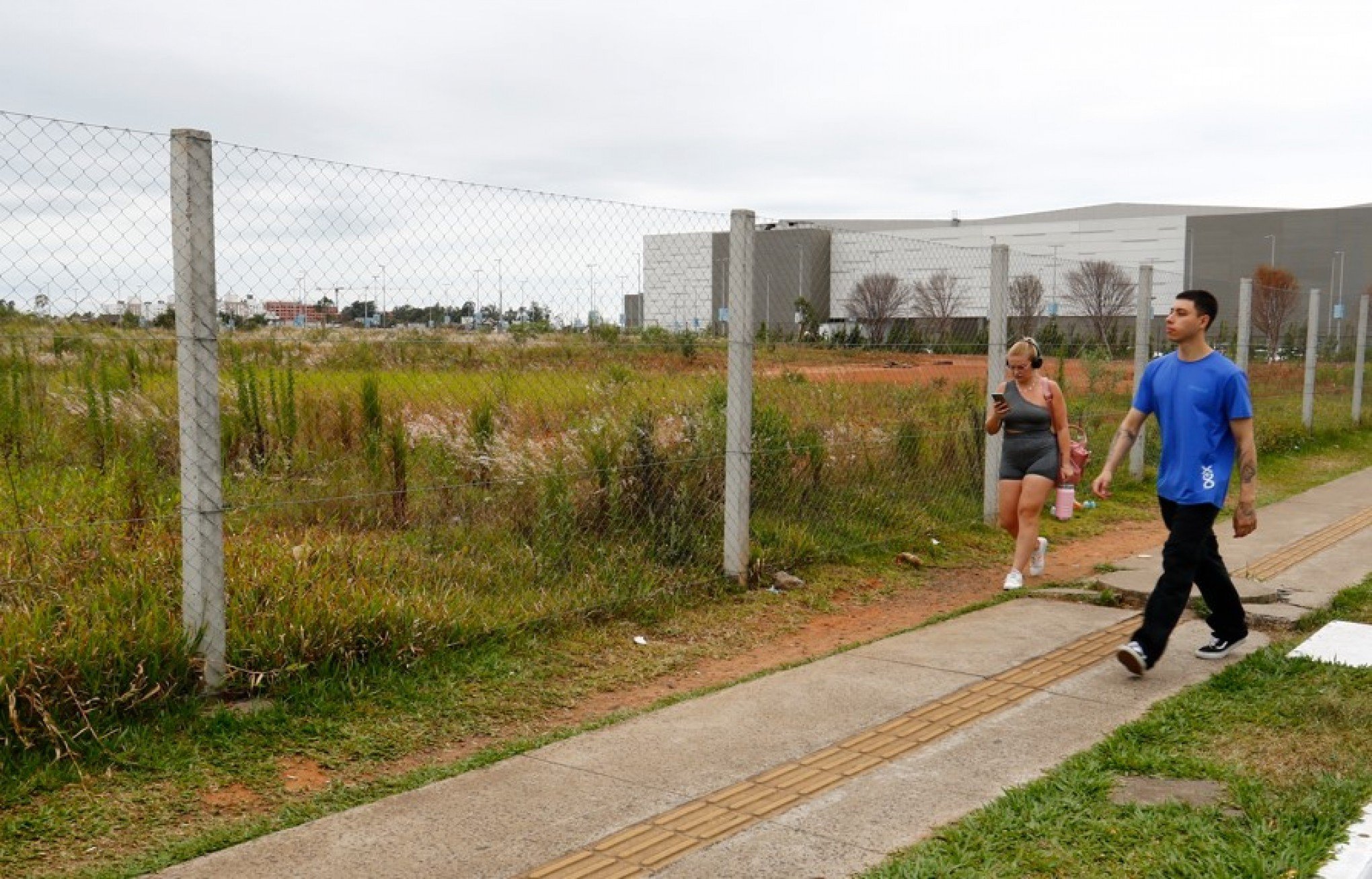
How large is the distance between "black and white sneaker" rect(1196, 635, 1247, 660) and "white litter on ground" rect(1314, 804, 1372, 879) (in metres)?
2.45

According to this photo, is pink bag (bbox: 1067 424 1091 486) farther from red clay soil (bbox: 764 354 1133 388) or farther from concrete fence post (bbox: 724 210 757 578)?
concrete fence post (bbox: 724 210 757 578)

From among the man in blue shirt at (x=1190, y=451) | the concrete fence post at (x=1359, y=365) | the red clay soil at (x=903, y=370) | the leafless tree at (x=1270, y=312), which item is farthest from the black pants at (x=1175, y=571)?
the concrete fence post at (x=1359, y=365)

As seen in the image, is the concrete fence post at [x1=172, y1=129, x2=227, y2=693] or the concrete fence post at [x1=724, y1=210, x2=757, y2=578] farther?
the concrete fence post at [x1=724, y1=210, x2=757, y2=578]

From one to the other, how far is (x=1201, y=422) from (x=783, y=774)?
2.83 metres

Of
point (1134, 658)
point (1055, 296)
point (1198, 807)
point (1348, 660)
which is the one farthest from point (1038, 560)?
point (1198, 807)

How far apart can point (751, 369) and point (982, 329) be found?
3578 mm

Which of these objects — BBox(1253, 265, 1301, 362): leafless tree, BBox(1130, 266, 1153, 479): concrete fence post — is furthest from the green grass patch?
BBox(1253, 265, 1301, 362): leafless tree

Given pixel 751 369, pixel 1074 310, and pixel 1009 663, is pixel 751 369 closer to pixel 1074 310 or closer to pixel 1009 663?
pixel 1009 663

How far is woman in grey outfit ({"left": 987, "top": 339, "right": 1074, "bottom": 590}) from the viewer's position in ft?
27.1

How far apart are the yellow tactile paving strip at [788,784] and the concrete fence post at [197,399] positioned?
2.07m

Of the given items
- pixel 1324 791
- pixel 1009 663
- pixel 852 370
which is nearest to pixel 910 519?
pixel 852 370

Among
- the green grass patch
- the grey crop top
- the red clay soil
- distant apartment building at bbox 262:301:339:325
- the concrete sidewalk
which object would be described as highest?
distant apartment building at bbox 262:301:339:325

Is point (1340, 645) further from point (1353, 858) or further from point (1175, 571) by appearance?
point (1353, 858)

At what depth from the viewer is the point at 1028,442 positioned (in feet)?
27.3
